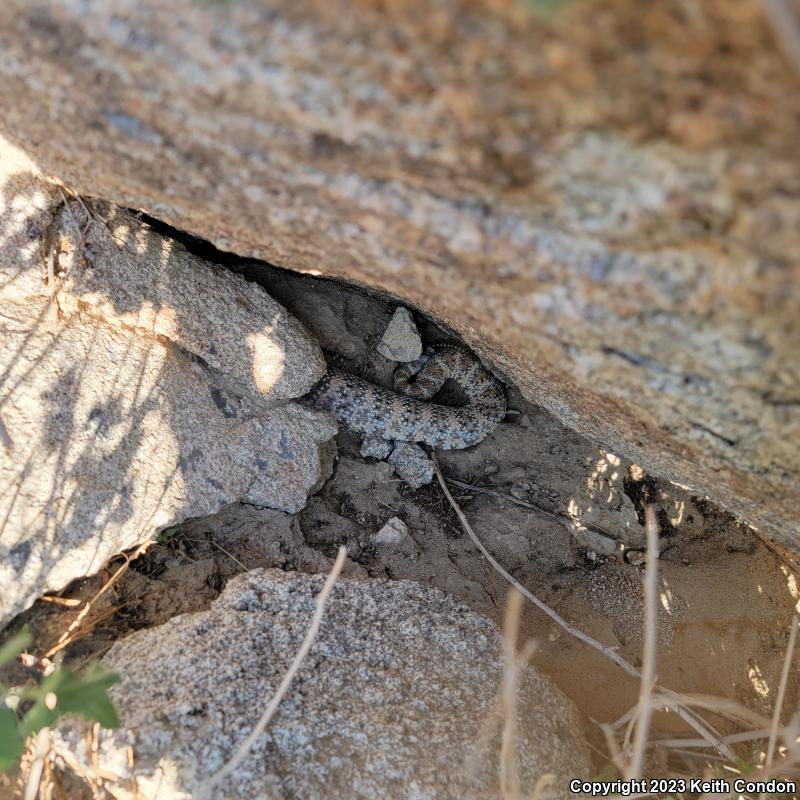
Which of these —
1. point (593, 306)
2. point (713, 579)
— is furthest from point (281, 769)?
point (713, 579)

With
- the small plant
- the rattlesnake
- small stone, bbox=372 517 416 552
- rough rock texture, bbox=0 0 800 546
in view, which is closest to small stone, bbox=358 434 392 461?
the rattlesnake

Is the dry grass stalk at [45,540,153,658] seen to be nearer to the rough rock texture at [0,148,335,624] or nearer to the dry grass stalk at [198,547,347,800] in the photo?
the rough rock texture at [0,148,335,624]

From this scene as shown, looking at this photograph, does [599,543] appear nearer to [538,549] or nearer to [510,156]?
[538,549]

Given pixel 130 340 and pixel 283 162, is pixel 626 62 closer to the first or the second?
pixel 283 162

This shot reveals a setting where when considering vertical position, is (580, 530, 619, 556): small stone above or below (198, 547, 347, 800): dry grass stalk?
below

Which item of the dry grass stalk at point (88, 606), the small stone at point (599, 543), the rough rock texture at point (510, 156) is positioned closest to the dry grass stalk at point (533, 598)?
the small stone at point (599, 543)

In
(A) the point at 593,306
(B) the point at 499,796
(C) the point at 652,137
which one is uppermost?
(C) the point at 652,137
